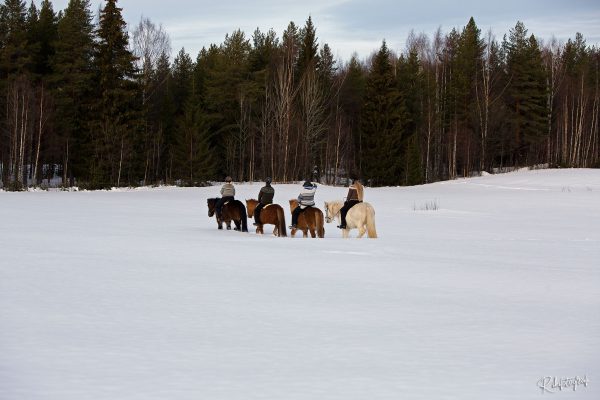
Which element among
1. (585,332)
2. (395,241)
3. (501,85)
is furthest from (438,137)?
(585,332)

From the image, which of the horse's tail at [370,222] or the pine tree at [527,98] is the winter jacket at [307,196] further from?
Result: the pine tree at [527,98]

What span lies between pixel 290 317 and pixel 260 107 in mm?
52787

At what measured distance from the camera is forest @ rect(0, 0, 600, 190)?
156 ft

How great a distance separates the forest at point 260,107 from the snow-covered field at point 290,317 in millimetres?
31563

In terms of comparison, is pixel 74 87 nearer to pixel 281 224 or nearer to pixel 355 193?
pixel 281 224

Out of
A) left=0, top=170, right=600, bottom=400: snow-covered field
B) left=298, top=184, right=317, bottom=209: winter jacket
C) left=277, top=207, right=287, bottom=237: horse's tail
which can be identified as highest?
left=298, top=184, right=317, bottom=209: winter jacket

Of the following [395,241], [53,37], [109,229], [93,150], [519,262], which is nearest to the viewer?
[519,262]

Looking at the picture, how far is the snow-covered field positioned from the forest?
31563 millimetres

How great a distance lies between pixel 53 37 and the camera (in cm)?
5659

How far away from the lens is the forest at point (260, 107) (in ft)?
156

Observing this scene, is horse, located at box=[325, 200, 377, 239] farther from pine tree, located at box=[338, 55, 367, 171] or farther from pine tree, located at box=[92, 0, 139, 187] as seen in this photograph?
pine tree, located at box=[338, 55, 367, 171]

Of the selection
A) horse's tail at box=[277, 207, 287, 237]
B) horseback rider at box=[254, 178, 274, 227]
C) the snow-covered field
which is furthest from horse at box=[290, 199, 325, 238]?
horseback rider at box=[254, 178, 274, 227]

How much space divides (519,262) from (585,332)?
19.1ft

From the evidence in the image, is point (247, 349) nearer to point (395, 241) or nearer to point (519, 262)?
point (519, 262)
